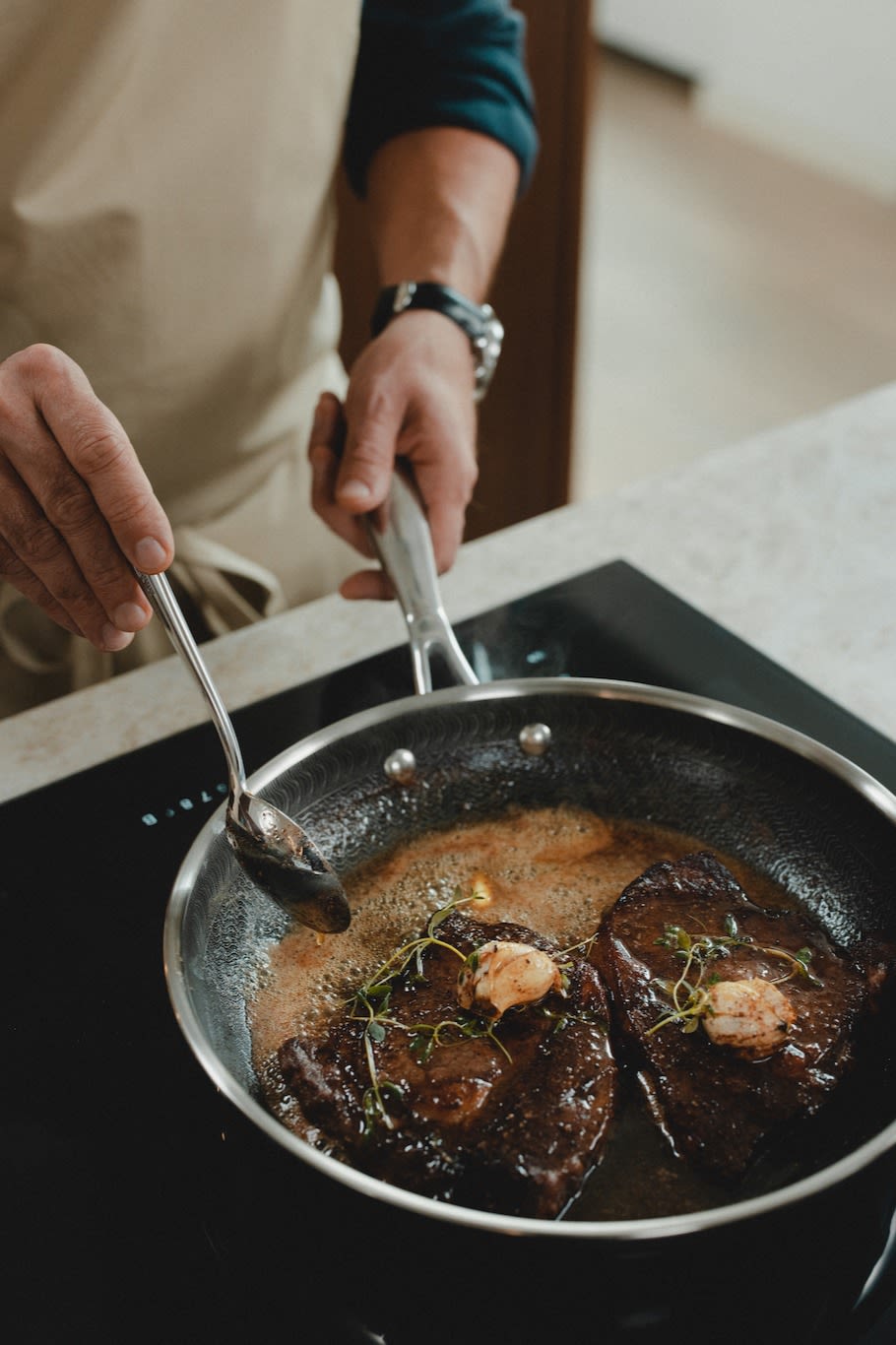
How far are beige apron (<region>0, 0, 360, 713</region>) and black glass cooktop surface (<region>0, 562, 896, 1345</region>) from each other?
0.29 metres

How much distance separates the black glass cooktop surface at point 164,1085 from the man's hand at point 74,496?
15cm

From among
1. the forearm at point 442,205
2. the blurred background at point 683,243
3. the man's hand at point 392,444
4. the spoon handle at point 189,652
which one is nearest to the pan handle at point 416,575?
the man's hand at point 392,444

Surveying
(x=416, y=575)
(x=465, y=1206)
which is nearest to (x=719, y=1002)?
(x=465, y=1206)

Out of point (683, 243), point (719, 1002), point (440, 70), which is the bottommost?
point (683, 243)

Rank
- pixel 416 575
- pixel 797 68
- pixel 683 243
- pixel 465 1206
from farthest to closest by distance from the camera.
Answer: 1. pixel 797 68
2. pixel 683 243
3. pixel 416 575
4. pixel 465 1206

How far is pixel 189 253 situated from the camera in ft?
3.67

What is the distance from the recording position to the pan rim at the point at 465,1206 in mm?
462

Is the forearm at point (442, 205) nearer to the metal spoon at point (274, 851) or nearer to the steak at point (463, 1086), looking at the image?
the metal spoon at point (274, 851)

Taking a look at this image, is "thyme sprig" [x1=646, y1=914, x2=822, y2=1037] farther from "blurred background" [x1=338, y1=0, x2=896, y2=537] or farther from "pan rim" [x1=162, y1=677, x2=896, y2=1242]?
"blurred background" [x1=338, y1=0, x2=896, y2=537]

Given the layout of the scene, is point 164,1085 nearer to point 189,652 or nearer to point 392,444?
point 189,652

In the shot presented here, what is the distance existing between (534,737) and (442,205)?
66cm

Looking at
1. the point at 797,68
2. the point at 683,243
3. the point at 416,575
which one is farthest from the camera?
the point at 797,68

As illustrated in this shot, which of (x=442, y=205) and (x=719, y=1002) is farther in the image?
(x=442, y=205)

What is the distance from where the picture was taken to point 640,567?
43.1 inches
